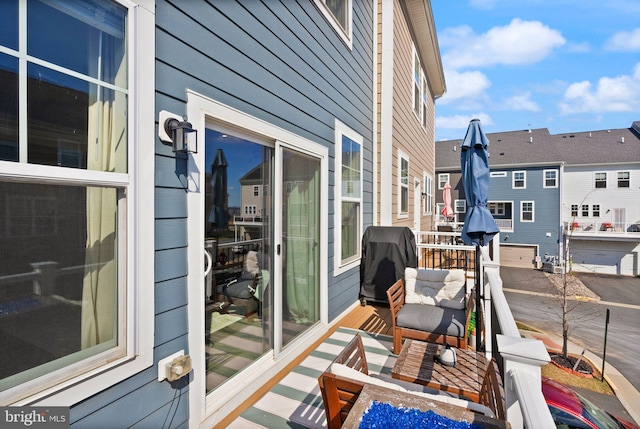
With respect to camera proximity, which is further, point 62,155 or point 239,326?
point 239,326

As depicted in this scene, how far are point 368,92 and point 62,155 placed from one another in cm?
497

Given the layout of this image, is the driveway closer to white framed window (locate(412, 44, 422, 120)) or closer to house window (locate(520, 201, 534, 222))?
house window (locate(520, 201, 534, 222))

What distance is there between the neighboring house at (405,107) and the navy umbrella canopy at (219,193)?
3808 millimetres

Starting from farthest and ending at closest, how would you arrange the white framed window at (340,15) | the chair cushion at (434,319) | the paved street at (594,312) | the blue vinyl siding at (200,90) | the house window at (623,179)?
1. the house window at (623,179)
2. the paved street at (594,312)
3. the white framed window at (340,15)
4. the chair cushion at (434,319)
5. the blue vinyl siding at (200,90)

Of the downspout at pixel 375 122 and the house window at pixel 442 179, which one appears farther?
the house window at pixel 442 179

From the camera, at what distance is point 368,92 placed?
18.0 ft

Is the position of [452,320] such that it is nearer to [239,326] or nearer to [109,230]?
[239,326]

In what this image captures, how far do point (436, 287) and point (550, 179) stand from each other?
2186cm

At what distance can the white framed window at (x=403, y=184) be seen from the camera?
6.77m


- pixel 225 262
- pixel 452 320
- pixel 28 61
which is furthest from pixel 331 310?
pixel 28 61

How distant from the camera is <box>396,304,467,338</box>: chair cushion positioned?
312 cm

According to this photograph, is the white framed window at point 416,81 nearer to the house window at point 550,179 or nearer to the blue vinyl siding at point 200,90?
the blue vinyl siding at point 200,90

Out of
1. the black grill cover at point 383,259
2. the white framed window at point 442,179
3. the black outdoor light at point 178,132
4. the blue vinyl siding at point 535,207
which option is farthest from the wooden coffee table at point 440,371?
Result: the white framed window at point 442,179

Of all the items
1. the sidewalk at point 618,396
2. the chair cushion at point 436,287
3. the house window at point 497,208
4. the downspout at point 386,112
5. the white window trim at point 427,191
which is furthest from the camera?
the house window at point 497,208
